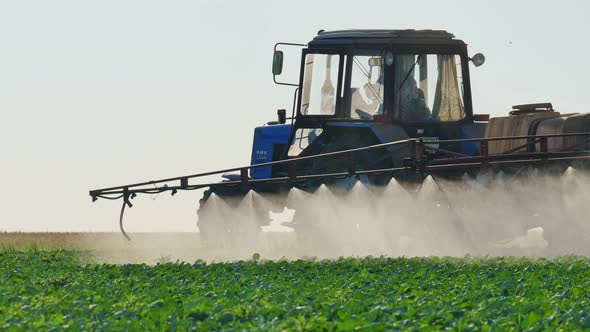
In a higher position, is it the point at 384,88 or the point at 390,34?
the point at 390,34

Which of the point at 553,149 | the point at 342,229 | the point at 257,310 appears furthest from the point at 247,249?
the point at 257,310

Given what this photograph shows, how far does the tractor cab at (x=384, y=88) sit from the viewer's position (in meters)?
19.1

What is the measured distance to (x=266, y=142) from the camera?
22.3m

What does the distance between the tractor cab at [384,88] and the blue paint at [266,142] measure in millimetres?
1737

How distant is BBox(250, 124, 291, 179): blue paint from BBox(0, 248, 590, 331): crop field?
18.0ft

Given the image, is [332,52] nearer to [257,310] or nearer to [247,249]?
[247,249]

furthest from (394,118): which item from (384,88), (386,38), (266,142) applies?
(266,142)

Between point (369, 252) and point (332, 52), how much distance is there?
322 cm

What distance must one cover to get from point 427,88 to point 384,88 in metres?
0.81

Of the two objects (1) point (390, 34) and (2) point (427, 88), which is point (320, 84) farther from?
(2) point (427, 88)

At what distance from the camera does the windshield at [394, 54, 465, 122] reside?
19.2 metres

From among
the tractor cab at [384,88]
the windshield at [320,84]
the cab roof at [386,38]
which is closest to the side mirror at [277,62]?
the tractor cab at [384,88]

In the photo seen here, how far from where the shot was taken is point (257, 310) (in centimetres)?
970

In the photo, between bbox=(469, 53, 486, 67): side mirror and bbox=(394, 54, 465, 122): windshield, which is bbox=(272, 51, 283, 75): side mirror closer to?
bbox=(394, 54, 465, 122): windshield
